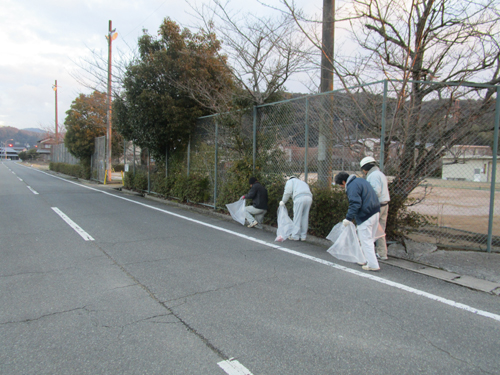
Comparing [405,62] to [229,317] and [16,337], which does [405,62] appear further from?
[16,337]

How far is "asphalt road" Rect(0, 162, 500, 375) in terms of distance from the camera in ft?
9.22

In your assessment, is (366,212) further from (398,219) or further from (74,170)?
(74,170)

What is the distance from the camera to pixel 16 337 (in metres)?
3.14

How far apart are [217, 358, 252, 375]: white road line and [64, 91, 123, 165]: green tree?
26.4 m

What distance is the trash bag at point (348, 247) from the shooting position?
5410 millimetres

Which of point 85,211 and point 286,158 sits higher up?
point 286,158

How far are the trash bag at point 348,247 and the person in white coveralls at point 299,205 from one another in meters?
1.45

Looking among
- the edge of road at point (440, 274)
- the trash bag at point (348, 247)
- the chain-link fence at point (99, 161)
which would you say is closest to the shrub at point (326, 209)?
the edge of road at point (440, 274)

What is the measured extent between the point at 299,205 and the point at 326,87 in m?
2.97

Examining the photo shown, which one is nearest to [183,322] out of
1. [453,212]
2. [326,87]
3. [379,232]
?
[379,232]

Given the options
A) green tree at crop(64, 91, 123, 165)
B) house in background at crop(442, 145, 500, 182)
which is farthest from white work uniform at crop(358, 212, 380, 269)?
green tree at crop(64, 91, 123, 165)

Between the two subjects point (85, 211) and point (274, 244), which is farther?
point (85, 211)

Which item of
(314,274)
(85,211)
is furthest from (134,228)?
(314,274)

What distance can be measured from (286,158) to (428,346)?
5.94 m
